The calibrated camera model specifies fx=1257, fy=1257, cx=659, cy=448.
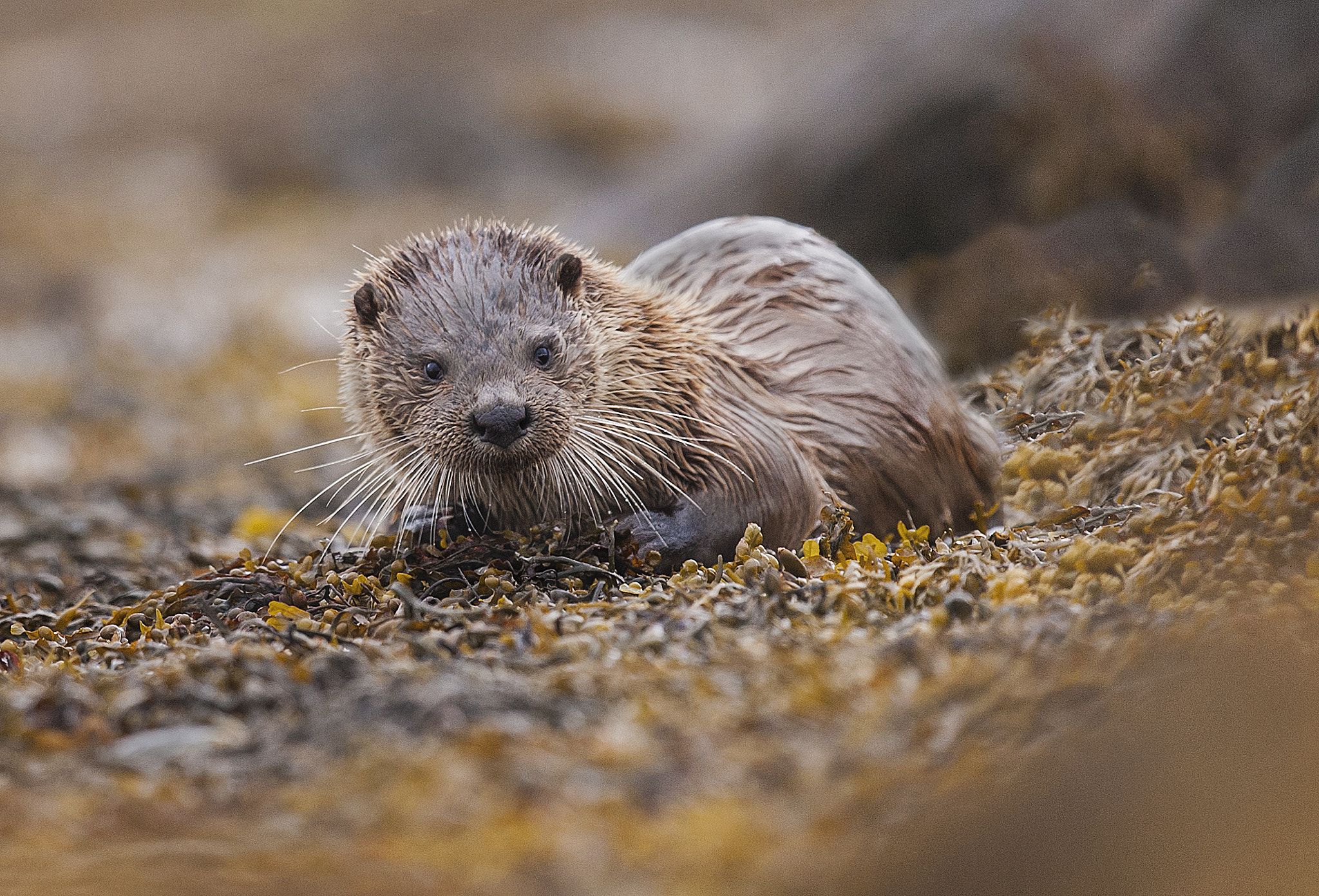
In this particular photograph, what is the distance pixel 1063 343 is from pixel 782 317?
1080 millimetres

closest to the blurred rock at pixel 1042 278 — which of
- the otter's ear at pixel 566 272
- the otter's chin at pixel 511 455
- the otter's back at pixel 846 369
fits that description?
the otter's back at pixel 846 369

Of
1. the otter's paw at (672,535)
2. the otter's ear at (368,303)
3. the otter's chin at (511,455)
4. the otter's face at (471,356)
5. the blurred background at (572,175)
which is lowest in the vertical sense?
the otter's paw at (672,535)

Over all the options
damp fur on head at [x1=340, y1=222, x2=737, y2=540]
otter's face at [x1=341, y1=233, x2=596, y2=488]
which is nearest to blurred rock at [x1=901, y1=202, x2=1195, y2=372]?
damp fur on head at [x1=340, y1=222, x2=737, y2=540]

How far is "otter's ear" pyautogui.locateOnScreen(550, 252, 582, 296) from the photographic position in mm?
4199

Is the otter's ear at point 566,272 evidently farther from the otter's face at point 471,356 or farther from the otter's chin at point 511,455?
the otter's chin at point 511,455

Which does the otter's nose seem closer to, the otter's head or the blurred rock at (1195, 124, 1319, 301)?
the otter's head

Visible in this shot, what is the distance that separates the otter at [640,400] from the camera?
401 cm

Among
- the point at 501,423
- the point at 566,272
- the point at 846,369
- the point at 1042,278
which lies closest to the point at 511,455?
the point at 501,423

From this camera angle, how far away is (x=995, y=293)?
671cm

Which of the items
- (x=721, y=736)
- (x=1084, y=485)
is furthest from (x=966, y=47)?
(x=721, y=736)

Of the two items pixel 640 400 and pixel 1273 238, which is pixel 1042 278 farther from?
pixel 640 400

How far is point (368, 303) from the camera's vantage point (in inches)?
168

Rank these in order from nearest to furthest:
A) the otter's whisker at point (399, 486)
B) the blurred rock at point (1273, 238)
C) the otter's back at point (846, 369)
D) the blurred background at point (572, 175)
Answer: the otter's whisker at point (399, 486) < the otter's back at point (846, 369) < the blurred rock at point (1273, 238) < the blurred background at point (572, 175)

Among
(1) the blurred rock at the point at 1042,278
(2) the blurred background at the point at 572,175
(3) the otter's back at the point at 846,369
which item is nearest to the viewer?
(3) the otter's back at the point at 846,369
